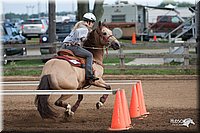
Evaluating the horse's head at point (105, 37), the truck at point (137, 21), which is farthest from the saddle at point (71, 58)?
the truck at point (137, 21)

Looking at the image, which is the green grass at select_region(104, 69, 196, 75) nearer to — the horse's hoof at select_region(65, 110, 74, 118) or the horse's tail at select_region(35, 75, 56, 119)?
the horse's hoof at select_region(65, 110, 74, 118)

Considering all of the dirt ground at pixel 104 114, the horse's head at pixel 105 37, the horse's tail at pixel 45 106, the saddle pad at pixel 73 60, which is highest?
the horse's head at pixel 105 37

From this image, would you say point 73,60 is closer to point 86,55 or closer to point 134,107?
point 86,55

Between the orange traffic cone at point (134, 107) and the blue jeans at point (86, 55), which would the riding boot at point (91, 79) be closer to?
the blue jeans at point (86, 55)

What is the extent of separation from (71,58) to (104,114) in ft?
5.12

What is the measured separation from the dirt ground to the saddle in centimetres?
85

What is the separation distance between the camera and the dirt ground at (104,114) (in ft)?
31.9

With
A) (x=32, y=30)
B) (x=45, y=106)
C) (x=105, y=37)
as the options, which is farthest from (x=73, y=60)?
(x=32, y=30)

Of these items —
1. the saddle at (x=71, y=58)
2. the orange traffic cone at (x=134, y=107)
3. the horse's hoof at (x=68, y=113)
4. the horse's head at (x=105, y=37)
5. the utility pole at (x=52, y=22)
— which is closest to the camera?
the horse's hoof at (x=68, y=113)

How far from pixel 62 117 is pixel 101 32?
2.25 m

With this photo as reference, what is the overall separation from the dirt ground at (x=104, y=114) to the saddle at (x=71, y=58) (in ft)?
2.78

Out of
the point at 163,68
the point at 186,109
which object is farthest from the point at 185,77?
the point at 186,109

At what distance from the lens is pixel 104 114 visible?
38.2 ft

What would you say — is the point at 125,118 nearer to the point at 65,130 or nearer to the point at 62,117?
the point at 65,130
